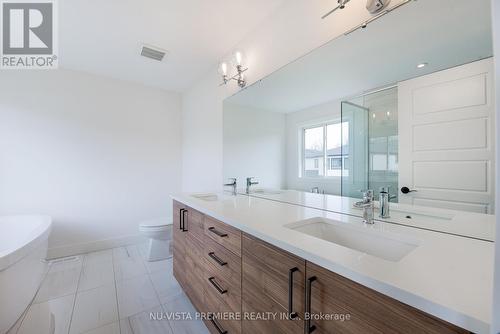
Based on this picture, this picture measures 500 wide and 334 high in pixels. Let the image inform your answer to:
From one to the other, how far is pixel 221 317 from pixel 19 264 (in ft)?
5.22

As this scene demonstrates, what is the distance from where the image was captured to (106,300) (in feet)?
5.95

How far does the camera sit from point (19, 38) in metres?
2.03

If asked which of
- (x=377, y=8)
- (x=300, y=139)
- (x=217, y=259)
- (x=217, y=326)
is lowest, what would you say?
(x=217, y=326)

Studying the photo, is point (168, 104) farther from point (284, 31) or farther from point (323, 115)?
point (323, 115)

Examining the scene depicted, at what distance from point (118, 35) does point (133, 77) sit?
99 cm

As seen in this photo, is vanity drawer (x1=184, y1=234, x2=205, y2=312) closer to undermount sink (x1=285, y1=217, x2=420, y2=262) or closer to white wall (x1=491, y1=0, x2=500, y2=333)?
undermount sink (x1=285, y1=217, x2=420, y2=262)

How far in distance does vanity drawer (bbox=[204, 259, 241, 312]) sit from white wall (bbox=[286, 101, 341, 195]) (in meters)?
0.84

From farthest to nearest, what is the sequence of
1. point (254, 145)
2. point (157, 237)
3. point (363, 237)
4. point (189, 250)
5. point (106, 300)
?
point (157, 237), point (254, 145), point (106, 300), point (189, 250), point (363, 237)

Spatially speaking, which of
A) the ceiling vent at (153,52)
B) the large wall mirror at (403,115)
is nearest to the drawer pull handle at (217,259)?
the large wall mirror at (403,115)

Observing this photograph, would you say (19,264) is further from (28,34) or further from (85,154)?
(28,34)

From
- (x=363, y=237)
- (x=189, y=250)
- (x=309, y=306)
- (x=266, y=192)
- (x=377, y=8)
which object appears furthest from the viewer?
(x=266, y=192)

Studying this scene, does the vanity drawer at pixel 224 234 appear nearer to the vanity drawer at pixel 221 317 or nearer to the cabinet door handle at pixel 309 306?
the vanity drawer at pixel 221 317

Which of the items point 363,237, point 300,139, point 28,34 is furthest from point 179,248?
point 28,34

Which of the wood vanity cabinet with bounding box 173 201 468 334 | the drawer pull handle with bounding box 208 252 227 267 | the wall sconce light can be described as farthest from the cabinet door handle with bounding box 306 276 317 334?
the wall sconce light
